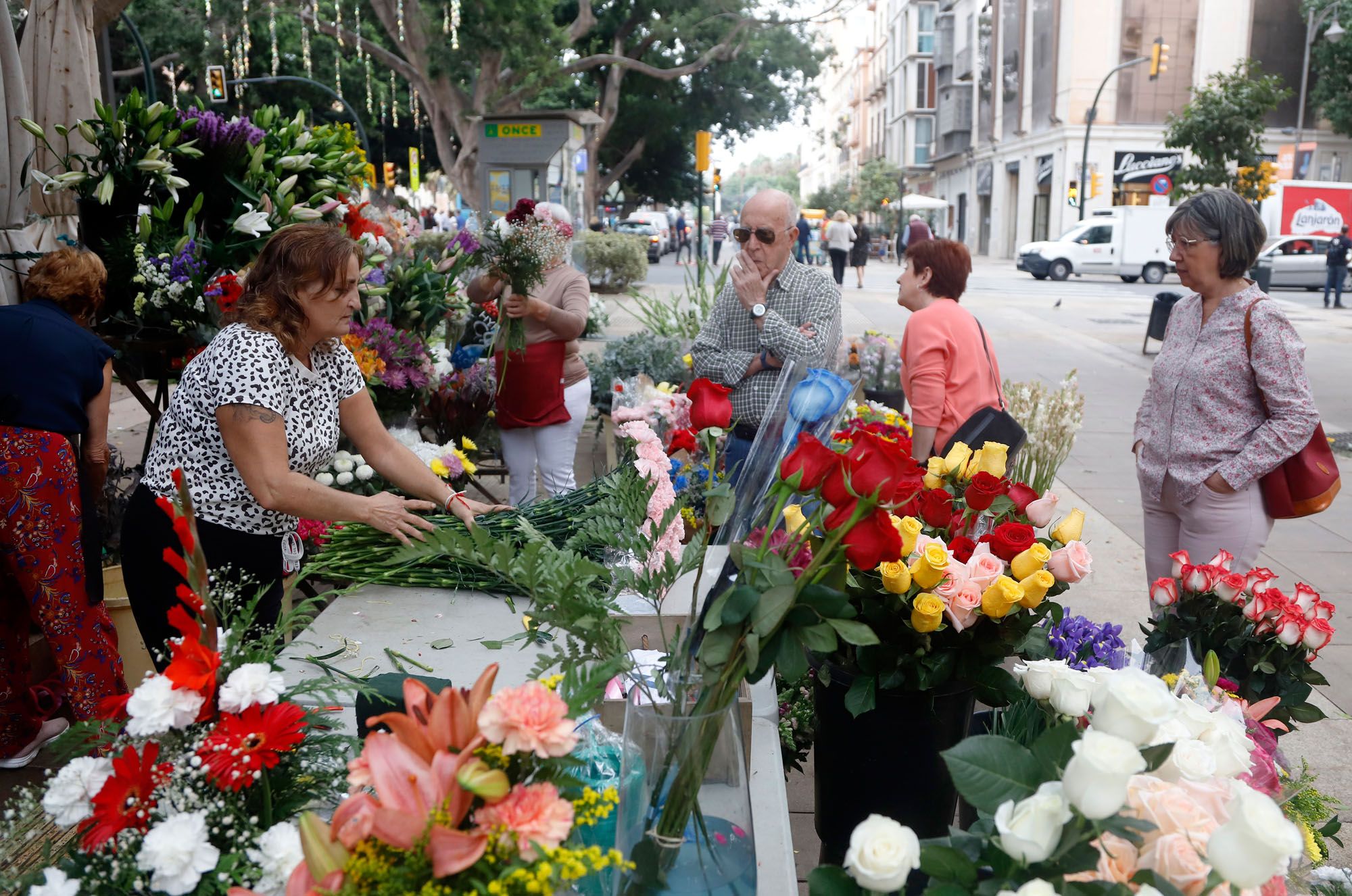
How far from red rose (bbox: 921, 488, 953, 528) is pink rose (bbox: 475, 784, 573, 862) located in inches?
45.0

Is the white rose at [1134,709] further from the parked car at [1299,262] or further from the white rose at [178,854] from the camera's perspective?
the parked car at [1299,262]

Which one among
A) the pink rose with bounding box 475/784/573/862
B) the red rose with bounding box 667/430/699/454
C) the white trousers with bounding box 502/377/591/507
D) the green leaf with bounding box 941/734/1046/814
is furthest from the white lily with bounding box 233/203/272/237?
the green leaf with bounding box 941/734/1046/814

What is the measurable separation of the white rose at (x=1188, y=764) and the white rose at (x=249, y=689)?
926mm

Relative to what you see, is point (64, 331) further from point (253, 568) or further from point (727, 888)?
point (727, 888)

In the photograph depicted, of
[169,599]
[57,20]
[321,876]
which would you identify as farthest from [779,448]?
[57,20]

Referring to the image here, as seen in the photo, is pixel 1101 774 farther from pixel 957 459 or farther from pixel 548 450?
pixel 548 450

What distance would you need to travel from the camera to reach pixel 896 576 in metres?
1.66

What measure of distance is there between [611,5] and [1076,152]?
2054 cm

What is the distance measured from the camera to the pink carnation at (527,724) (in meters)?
0.92

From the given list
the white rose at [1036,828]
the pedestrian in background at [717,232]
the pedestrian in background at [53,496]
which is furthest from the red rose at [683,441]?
the pedestrian in background at [717,232]

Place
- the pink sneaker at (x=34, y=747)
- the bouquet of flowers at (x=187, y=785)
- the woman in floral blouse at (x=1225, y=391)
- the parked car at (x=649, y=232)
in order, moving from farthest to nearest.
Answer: the parked car at (x=649, y=232) → the pink sneaker at (x=34, y=747) → the woman in floral blouse at (x=1225, y=391) → the bouquet of flowers at (x=187, y=785)

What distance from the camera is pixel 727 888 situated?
4.05 ft

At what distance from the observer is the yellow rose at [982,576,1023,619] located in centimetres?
166

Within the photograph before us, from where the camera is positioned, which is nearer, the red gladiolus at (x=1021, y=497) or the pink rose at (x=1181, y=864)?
the pink rose at (x=1181, y=864)
